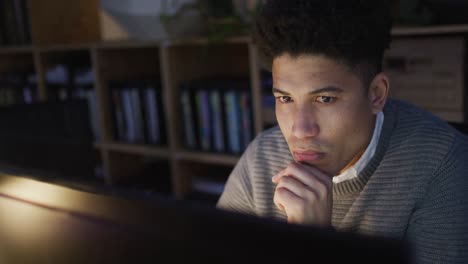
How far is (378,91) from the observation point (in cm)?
84

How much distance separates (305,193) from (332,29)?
26 centimetres

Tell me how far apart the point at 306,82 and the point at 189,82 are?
1.46 meters

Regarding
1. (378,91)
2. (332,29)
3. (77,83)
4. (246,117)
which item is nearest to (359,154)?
(378,91)

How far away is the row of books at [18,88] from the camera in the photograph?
2801mm

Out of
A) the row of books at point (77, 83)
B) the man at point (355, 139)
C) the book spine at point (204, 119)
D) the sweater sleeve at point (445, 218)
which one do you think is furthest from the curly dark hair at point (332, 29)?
the row of books at point (77, 83)

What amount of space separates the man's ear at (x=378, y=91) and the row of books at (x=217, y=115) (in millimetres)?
1141

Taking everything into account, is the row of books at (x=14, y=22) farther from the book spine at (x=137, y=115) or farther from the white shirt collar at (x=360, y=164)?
the white shirt collar at (x=360, y=164)

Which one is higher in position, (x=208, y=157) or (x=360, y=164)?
(x=360, y=164)

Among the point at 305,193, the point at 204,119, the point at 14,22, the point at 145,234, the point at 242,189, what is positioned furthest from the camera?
the point at 14,22

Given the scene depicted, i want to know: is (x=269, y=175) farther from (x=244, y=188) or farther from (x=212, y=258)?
(x=212, y=258)

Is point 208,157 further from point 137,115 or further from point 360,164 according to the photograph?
point 360,164

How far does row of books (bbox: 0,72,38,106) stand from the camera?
280 cm

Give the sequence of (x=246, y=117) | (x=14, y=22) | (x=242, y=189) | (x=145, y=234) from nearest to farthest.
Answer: (x=145, y=234) < (x=242, y=189) < (x=246, y=117) < (x=14, y=22)

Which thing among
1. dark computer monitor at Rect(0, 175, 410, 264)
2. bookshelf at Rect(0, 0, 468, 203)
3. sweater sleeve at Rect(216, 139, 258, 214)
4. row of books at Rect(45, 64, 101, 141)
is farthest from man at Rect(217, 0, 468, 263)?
row of books at Rect(45, 64, 101, 141)
